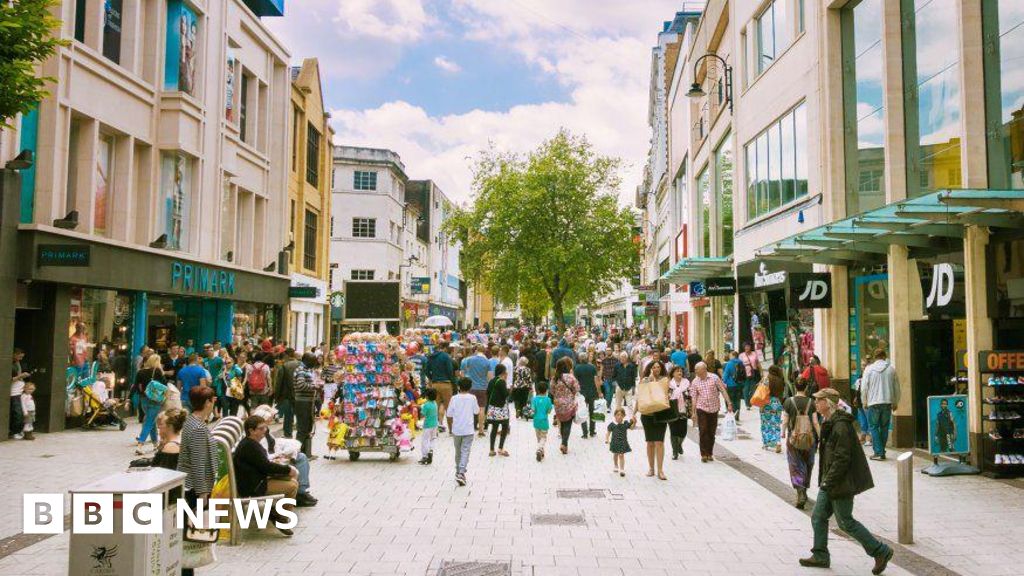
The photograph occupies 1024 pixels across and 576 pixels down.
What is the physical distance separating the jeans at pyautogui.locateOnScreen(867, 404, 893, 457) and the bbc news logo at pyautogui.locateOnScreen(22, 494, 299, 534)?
998 cm

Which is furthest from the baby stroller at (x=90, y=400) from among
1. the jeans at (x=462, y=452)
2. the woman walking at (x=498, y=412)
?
the jeans at (x=462, y=452)

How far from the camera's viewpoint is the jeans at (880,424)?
43.6 ft

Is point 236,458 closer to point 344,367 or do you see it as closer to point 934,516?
point 344,367

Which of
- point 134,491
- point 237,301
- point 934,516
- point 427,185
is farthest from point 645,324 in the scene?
point 134,491

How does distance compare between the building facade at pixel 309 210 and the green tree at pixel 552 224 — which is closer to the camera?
the building facade at pixel 309 210

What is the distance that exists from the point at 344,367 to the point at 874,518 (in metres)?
8.73

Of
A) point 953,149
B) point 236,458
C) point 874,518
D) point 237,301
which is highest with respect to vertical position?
point 953,149

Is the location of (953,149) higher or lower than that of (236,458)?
higher

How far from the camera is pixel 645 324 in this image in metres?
70.5

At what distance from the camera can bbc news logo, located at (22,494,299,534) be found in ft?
17.6

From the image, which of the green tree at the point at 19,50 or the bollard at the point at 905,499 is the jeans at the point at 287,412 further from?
the bollard at the point at 905,499

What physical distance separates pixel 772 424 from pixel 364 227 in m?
39.4

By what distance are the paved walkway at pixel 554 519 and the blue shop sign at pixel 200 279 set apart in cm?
725

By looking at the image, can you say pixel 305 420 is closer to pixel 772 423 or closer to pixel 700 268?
pixel 772 423
